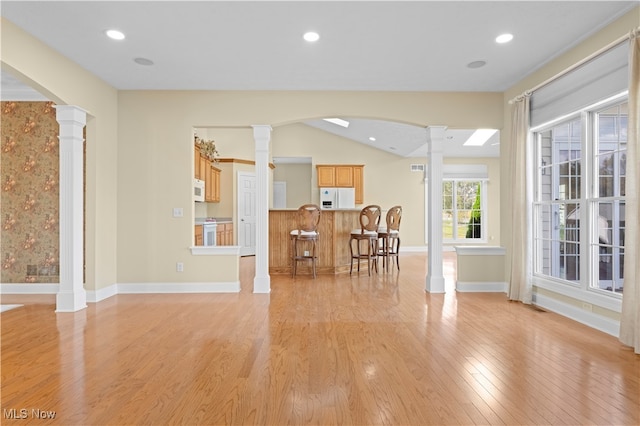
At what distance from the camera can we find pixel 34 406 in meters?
1.93

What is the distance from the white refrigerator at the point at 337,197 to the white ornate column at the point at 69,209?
649 cm

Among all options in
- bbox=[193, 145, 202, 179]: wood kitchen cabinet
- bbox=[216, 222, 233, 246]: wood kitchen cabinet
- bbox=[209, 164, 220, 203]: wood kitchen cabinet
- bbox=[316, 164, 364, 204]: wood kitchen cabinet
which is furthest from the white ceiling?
bbox=[316, 164, 364, 204]: wood kitchen cabinet

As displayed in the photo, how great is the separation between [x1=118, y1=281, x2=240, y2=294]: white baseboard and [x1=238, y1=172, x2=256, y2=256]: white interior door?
168 inches

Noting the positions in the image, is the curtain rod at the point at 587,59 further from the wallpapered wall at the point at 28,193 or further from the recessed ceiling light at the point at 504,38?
the wallpapered wall at the point at 28,193

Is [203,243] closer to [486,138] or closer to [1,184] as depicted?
[1,184]

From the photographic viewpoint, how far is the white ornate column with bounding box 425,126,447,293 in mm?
4863

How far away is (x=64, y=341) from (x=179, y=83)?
3137 millimetres

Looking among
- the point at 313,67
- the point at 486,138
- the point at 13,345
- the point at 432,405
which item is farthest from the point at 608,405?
the point at 486,138

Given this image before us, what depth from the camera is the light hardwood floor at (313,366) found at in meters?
1.87

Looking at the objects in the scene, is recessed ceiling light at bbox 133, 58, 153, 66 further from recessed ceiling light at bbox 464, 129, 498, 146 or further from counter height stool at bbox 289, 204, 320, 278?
recessed ceiling light at bbox 464, 129, 498, 146

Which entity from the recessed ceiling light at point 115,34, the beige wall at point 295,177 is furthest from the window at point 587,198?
the beige wall at point 295,177

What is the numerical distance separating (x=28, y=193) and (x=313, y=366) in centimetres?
445

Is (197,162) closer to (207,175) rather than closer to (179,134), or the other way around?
(207,175)

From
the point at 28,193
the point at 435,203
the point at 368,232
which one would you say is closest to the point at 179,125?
the point at 28,193
